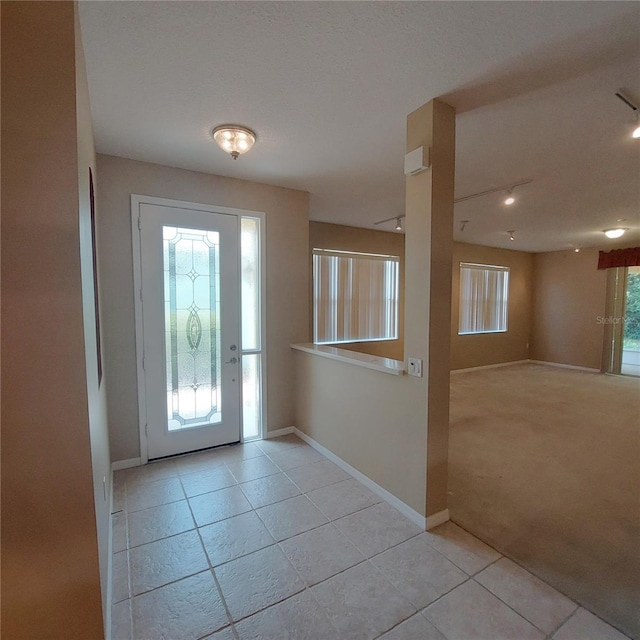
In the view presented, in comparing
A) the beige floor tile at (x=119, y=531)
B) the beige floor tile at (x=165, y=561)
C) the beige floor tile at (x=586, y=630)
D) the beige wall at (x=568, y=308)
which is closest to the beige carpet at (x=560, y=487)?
the beige floor tile at (x=586, y=630)

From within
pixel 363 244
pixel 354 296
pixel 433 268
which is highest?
pixel 363 244

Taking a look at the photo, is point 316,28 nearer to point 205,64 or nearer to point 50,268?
point 205,64

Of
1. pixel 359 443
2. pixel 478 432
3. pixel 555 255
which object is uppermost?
pixel 555 255

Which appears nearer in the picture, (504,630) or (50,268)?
(50,268)

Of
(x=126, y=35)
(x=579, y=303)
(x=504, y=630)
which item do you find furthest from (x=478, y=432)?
(x=579, y=303)

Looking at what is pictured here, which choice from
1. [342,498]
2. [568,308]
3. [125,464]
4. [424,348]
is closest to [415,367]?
[424,348]

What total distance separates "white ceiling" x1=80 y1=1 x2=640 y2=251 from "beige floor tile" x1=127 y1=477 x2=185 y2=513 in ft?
8.79

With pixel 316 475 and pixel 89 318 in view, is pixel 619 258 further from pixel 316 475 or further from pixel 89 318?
pixel 89 318

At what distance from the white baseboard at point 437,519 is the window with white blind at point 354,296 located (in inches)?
125

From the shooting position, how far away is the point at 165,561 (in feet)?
6.04

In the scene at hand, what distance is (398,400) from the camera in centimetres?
226

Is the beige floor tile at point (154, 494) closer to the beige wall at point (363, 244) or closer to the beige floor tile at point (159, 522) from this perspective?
the beige floor tile at point (159, 522)

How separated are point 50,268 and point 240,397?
96.8 inches

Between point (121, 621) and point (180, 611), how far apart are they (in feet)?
0.83
